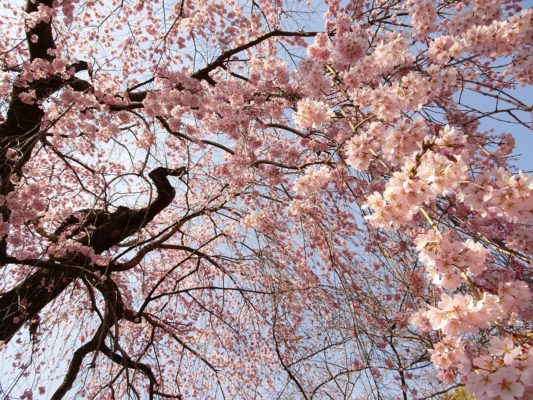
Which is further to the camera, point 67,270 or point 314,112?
Result: point 67,270

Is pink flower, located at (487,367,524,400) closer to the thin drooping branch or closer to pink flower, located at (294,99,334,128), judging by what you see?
pink flower, located at (294,99,334,128)

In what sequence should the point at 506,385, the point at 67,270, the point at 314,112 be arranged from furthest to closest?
the point at 67,270 < the point at 314,112 < the point at 506,385

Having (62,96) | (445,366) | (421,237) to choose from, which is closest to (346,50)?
(421,237)

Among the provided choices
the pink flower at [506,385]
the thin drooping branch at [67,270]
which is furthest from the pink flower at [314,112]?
the thin drooping branch at [67,270]

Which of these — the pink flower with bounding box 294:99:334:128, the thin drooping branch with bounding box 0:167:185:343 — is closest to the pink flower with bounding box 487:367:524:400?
the pink flower with bounding box 294:99:334:128

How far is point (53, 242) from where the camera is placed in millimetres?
3686

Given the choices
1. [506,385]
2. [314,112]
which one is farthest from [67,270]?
[506,385]

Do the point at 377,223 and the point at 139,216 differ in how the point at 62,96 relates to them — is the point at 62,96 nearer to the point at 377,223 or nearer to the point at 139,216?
the point at 139,216

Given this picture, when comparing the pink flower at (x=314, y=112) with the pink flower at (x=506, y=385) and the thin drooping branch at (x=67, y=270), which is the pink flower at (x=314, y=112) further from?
the thin drooping branch at (x=67, y=270)

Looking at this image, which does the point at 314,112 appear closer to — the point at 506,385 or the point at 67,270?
the point at 506,385

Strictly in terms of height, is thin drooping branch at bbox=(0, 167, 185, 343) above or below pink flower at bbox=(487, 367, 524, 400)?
above

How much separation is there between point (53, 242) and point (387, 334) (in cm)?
338

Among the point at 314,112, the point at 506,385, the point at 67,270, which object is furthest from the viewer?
the point at 67,270

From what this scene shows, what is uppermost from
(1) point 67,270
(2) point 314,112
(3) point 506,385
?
(2) point 314,112
